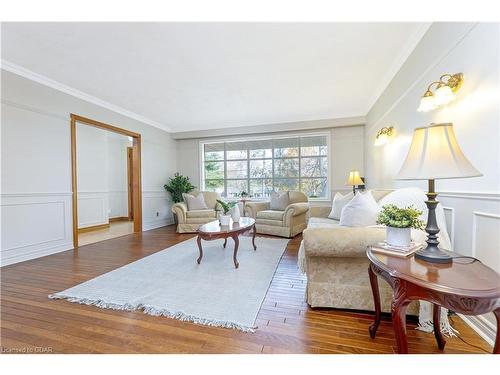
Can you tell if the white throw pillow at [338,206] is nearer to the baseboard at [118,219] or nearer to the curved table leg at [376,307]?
the curved table leg at [376,307]

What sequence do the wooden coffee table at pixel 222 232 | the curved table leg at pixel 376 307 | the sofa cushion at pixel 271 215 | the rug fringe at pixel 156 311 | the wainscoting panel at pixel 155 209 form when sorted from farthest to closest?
1. the wainscoting panel at pixel 155 209
2. the sofa cushion at pixel 271 215
3. the wooden coffee table at pixel 222 232
4. the rug fringe at pixel 156 311
5. the curved table leg at pixel 376 307

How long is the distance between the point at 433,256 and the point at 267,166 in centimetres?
486

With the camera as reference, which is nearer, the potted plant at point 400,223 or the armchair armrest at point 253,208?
the potted plant at point 400,223

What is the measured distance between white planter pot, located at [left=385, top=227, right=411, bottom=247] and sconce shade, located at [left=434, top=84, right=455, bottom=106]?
115cm

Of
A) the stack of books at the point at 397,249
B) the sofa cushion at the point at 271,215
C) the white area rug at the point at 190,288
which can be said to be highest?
the stack of books at the point at 397,249

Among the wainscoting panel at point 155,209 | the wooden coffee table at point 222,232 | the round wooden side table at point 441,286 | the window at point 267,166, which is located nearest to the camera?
the round wooden side table at point 441,286

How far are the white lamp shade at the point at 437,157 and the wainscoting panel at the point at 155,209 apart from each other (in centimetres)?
522

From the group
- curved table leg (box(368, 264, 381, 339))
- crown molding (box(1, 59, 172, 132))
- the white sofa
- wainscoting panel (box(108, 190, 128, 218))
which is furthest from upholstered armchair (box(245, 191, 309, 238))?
wainscoting panel (box(108, 190, 128, 218))

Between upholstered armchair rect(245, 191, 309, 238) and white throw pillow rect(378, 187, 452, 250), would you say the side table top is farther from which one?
upholstered armchair rect(245, 191, 309, 238)

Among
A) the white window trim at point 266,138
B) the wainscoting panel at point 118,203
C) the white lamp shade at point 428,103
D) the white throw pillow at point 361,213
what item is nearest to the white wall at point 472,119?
the white lamp shade at point 428,103

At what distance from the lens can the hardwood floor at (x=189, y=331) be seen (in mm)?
1370

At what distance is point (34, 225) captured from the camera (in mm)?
3203

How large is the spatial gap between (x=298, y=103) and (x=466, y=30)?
113 inches

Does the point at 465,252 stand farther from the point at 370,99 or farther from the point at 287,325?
the point at 370,99
